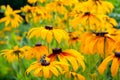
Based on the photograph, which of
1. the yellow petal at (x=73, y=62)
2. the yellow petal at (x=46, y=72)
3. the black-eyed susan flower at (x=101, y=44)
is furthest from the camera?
the black-eyed susan flower at (x=101, y=44)

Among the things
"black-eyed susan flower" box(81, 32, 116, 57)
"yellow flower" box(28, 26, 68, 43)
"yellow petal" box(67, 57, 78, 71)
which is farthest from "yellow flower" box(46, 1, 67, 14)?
"yellow petal" box(67, 57, 78, 71)

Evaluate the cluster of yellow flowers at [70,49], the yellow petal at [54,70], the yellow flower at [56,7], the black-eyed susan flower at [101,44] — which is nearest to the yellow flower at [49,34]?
the cluster of yellow flowers at [70,49]

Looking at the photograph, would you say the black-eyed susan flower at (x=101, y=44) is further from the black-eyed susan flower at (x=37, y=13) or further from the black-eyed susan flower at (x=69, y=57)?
the black-eyed susan flower at (x=37, y=13)

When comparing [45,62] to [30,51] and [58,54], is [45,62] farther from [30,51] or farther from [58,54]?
[30,51]

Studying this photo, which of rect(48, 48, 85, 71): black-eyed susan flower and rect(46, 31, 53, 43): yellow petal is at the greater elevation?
rect(46, 31, 53, 43): yellow petal

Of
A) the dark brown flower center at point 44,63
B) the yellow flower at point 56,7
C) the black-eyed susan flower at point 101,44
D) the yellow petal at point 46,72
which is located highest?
the yellow flower at point 56,7

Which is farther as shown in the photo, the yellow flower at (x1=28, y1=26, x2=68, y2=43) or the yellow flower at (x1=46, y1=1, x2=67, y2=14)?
the yellow flower at (x1=46, y1=1, x2=67, y2=14)

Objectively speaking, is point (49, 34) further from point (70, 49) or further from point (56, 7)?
point (56, 7)

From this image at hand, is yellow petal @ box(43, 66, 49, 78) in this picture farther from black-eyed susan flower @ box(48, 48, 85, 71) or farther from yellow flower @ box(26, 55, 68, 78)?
black-eyed susan flower @ box(48, 48, 85, 71)

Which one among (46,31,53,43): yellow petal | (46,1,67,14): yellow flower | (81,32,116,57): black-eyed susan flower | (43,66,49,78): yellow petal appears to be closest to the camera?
(43,66,49,78): yellow petal

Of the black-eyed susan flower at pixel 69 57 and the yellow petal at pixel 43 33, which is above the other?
the yellow petal at pixel 43 33

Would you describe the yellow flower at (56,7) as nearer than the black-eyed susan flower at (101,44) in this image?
No

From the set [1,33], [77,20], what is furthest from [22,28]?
[77,20]

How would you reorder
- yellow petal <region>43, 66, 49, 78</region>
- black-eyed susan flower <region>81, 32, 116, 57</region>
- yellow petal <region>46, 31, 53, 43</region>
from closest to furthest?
1. yellow petal <region>43, 66, 49, 78</region>
2. black-eyed susan flower <region>81, 32, 116, 57</region>
3. yellow petal <region>46, 31, 53, 43</region>
